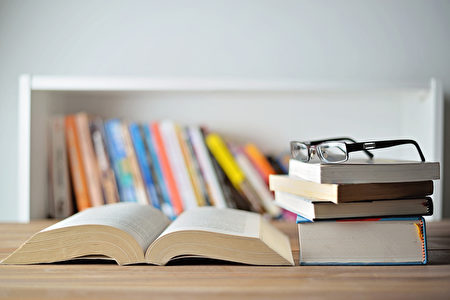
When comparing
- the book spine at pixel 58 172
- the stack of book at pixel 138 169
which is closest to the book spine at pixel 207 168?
the stack of book at pixel 138 169

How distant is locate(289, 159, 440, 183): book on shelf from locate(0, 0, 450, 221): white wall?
38.7 inches

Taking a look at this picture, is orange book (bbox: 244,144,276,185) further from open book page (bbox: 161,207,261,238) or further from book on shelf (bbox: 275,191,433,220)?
book on shelf (bbox: 275,191,433,220)

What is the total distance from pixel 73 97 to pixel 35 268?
980 mm

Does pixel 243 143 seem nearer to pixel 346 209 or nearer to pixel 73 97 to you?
pixel 73 97

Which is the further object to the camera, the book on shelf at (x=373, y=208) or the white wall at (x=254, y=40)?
the white wall at (x=254, y=40)

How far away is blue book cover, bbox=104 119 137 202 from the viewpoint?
136 centimetres

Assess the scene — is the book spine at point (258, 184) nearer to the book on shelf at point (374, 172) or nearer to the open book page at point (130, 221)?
the open book page at point (130, 221)

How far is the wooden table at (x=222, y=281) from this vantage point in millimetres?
559

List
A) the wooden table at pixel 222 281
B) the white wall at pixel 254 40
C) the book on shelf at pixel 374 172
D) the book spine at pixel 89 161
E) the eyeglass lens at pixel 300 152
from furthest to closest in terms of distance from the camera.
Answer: the white wall at pixel 254 40
the book spine at pixel 89 161
the eyeglass lens at pixel 300 152
the book on shelf at pixel 374 172
the wooden table at pixel 222 281

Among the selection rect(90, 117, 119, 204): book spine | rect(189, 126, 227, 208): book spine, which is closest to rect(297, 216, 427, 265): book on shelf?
rect(189, 126, 227, 208): book spine

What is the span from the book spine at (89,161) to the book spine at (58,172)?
52 mm

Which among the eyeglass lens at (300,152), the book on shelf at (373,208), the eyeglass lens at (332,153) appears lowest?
the book on shelf at (373,208)

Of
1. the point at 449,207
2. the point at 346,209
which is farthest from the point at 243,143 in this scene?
the point at 346,209

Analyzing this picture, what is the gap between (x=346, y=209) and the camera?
70 cm
